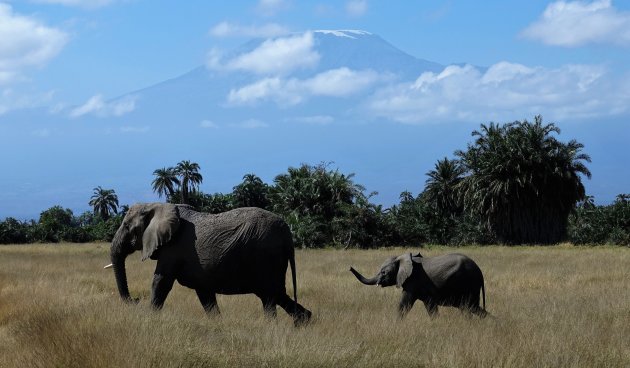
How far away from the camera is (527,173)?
53750 mm

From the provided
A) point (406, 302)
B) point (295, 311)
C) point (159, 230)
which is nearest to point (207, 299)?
point (159, 230)

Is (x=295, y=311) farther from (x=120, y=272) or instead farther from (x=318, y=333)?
(x=120, y=272)

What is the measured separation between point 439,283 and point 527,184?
4310cm

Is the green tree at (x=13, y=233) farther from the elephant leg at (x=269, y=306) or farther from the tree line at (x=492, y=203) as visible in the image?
the elephant leg at (x=269, y=306)

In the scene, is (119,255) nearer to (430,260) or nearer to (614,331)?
(430,260)

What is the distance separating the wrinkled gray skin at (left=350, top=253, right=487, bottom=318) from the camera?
12383 millimetres

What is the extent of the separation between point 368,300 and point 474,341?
258 inches

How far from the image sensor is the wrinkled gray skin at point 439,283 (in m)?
12.4

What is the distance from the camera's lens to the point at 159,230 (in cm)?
1129

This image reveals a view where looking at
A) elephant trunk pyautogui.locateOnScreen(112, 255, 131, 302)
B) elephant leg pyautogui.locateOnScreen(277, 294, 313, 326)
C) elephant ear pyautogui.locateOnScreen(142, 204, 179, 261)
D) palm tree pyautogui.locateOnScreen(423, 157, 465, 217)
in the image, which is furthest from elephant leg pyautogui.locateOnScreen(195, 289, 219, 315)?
palm tree pyautogui.locateOnScreen(423, 157, 465, 217)

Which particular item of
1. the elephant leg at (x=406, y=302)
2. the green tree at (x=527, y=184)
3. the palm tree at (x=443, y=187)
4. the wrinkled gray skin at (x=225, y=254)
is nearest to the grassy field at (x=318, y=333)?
the elephant leg at (x=406, y=302)

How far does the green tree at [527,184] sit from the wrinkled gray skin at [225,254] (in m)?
43.4

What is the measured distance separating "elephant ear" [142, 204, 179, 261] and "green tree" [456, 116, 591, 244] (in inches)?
1714

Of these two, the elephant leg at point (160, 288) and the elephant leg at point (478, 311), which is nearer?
the elephant leg at point (160, 288)
